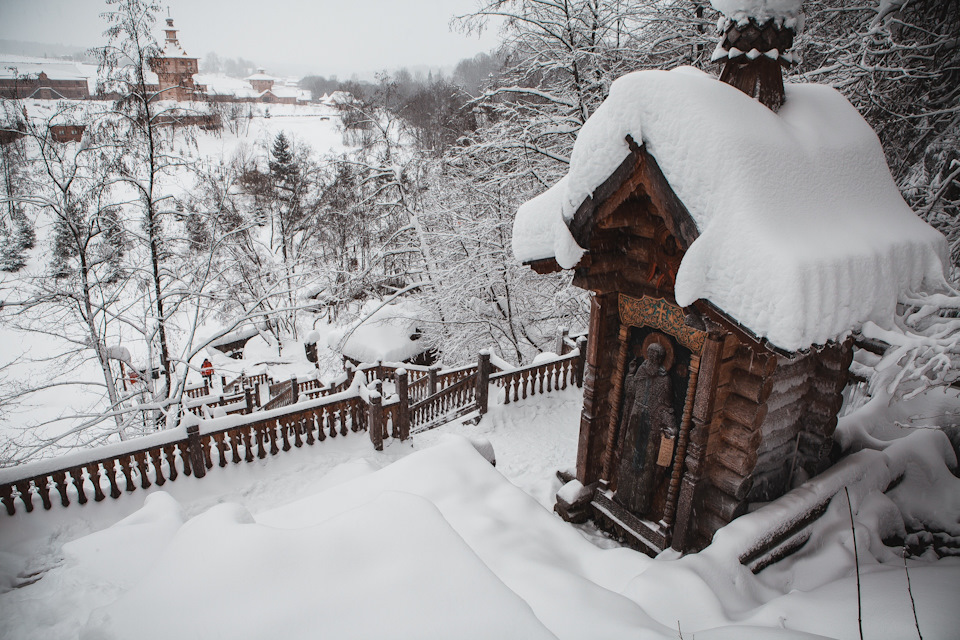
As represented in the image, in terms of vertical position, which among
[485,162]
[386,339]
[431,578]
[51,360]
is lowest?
[386,339]

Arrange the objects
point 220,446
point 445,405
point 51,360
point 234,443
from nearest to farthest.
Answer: point 220,446 → point 234,443 → point 445,405 → point 51,360

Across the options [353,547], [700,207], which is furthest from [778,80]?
[353,547]

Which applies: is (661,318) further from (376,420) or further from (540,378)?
(376,420)

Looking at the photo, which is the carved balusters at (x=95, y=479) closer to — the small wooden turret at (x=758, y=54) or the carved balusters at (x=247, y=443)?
the carved balusters at (x=247, y=443)

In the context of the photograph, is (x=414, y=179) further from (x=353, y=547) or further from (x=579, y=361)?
(x=353, y=547)

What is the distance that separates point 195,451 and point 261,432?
1039 millimetres

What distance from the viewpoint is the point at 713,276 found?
3.34m

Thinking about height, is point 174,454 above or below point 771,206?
below

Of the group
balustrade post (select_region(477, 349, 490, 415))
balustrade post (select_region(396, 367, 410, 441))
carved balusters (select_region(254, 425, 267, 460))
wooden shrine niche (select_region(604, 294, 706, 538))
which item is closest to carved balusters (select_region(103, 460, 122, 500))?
carved balusters (select_region(254, 425, 267, 460))

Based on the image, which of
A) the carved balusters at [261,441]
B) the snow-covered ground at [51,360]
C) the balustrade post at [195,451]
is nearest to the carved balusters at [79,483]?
the balustrade post at [195,451]

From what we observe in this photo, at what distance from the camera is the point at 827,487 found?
4.89 m

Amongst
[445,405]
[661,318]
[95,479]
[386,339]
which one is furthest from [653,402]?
[386,339]

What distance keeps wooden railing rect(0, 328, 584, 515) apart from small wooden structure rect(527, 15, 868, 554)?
4.43 meters

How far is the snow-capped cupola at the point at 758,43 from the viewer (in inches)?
151
